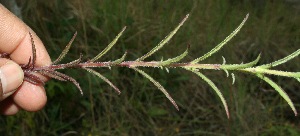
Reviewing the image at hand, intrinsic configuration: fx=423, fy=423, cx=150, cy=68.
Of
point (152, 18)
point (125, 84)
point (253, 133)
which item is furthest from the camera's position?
point (152, 18)

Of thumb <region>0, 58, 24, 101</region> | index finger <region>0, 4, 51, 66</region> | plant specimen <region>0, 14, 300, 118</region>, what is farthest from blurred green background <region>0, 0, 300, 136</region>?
plant specimen <region>0, 14, 300, 118</region>

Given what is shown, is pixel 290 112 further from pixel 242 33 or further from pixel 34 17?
pixel 34 17

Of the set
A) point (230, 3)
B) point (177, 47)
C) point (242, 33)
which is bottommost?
point (177, 47)

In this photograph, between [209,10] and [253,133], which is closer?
[253,133]

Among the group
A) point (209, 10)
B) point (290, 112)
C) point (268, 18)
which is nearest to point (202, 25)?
point (209, 10)

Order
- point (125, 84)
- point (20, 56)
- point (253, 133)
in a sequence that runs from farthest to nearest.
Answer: point (125, 84) → point (253, 133) → point (20, 56)

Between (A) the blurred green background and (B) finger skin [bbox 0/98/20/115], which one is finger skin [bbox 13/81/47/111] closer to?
(B) finger skin [bbox 0/98/20/115]
